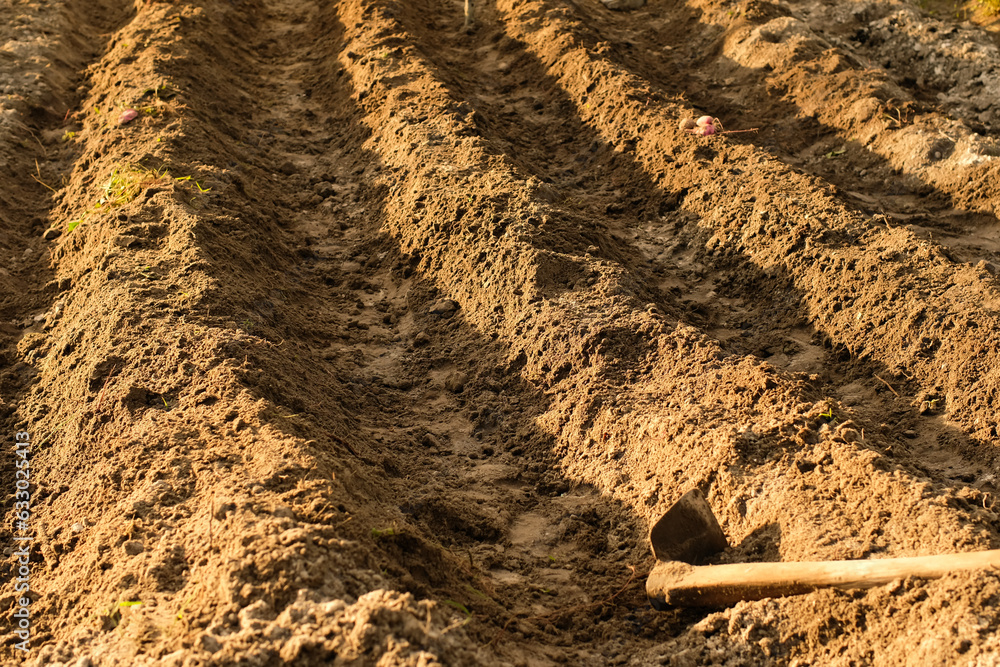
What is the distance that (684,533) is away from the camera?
3.23 m

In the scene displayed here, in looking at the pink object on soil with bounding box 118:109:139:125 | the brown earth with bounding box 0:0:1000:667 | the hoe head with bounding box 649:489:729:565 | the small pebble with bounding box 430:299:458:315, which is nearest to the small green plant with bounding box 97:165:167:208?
the brown earth with bounding box 0:0:1000:667

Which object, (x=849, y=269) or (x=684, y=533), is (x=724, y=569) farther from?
(x=849, y=269)

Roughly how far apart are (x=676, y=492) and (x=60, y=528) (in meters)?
2.88

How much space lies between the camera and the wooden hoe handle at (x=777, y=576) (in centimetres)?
271

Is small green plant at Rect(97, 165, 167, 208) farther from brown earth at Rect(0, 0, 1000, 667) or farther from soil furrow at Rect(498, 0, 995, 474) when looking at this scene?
soil furrow at Rect(498, 0, 995, 474)

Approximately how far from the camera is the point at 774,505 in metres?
3.29

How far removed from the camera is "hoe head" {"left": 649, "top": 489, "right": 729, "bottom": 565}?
3217mm

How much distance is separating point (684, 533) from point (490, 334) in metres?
1.92

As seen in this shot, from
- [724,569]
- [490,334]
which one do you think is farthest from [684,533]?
[490,334]

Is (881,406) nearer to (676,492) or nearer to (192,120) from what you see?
(676,492)

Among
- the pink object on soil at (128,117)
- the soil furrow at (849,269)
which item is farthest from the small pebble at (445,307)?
the pink object on soil at (128,117)

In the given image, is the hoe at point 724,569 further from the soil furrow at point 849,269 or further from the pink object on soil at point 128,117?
the pink object on soil at point 128,117

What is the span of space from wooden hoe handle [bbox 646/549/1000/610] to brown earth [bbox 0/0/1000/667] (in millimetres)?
62

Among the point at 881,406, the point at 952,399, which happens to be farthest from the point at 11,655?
the point at 952,399
